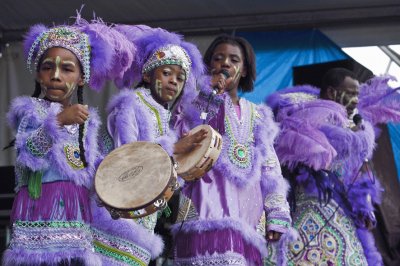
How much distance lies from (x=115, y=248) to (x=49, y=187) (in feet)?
1.52

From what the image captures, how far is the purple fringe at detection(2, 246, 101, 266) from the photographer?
412 centimetres

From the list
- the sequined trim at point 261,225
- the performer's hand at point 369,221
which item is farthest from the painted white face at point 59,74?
the performer's hand at point 369,221

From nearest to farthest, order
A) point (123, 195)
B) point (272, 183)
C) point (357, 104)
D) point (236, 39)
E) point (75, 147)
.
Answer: point (123, 195)
point (75, 147)
point (272, 183)
point (236, 39)
point (357, 104)

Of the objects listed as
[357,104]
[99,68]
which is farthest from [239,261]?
[357,104]

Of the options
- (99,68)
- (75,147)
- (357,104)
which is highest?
(357,104)

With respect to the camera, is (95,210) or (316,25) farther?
(316,25)

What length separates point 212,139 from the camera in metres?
4.48

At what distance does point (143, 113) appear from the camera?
4707 mm

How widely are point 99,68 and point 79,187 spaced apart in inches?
26.1

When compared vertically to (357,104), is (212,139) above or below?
below

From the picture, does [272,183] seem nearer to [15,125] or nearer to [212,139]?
[212,139]

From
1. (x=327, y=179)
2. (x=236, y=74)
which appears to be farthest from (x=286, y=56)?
(x=236, y=74)

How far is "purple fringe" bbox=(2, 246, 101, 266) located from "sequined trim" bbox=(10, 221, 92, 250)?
27 mm

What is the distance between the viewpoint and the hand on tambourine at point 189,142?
454cm
